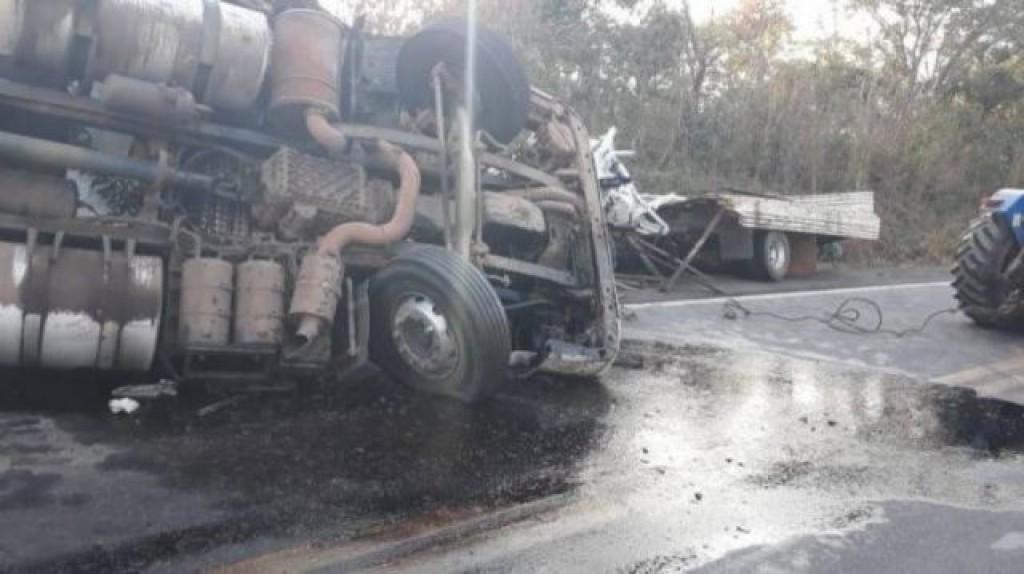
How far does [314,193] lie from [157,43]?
3.41 ft

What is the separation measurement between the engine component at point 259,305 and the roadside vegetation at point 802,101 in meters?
12.6

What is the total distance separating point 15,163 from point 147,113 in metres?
0.64

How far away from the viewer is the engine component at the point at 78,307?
419 cm

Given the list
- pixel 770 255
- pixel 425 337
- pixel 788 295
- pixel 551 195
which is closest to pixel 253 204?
pixel 425 337

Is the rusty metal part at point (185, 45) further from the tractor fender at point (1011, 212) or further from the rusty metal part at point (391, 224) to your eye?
the tractor fender at point (1011, 212)

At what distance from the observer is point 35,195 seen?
4559 millimetres

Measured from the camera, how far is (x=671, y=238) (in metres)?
12.6

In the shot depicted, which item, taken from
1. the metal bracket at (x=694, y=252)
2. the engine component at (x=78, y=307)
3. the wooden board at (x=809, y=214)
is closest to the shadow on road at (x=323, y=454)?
the engine component at (x=78, y=307)

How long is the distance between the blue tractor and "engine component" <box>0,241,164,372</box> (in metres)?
7.34

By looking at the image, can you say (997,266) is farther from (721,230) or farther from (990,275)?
(721,230)

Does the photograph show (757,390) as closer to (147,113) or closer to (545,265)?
(545,265)

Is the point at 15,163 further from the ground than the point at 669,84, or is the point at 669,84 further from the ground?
the point at 669,84

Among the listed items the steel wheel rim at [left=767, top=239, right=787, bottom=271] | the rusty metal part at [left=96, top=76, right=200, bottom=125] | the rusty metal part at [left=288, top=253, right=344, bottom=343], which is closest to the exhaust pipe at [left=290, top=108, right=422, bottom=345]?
the rusty metal part at [left=288, top=253, right=344, bottom=343]

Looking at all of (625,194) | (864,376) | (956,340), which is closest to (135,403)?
(864,376)
